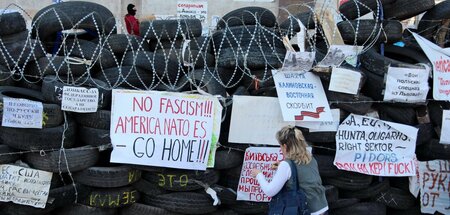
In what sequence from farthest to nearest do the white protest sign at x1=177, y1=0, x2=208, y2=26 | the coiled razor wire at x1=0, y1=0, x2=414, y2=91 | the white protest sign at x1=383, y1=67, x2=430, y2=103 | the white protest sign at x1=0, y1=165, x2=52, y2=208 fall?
the white protest sign at x1=177, y1=0, x2=208, y2=26 → the white protest sign at x1=383, y1=67, x2=430, y2=103 → the coiled razor wire at x1=0, y1=0, x2=414, y2=91 → the white protest sign at x1=0, y1=165, x2=52, y2=208

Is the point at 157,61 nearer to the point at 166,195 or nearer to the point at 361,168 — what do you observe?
the point at 166,195

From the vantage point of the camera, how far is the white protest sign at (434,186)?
5.99 meters

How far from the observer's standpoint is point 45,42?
232 inches

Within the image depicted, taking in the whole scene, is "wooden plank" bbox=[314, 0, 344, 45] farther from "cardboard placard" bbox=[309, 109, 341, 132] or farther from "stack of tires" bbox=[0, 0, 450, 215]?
"cardboard placard" bbox=[309, 109, 341, 132]

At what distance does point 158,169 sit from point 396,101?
2.70m

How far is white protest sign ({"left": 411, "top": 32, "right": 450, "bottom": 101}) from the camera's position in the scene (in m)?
5.92

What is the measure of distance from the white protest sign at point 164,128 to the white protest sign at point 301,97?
0.70m

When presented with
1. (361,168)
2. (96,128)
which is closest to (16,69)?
(96,128)

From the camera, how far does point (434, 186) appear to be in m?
6.02

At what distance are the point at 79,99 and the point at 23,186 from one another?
0.98 m

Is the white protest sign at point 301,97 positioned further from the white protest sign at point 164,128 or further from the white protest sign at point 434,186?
the white protest sign at point 434,186

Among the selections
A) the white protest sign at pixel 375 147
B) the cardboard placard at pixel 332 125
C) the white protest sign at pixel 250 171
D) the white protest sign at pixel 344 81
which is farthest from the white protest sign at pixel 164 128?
the white protest sign at pixel 375 147

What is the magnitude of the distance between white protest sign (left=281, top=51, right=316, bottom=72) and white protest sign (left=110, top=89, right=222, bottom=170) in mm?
886

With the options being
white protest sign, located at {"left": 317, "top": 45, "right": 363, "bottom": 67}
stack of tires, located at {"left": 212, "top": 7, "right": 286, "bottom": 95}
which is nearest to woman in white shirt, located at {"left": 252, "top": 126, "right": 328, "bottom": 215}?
stack of tires, located at {"left": 212, "top": 7, "right": 286, "bottom": 95}
